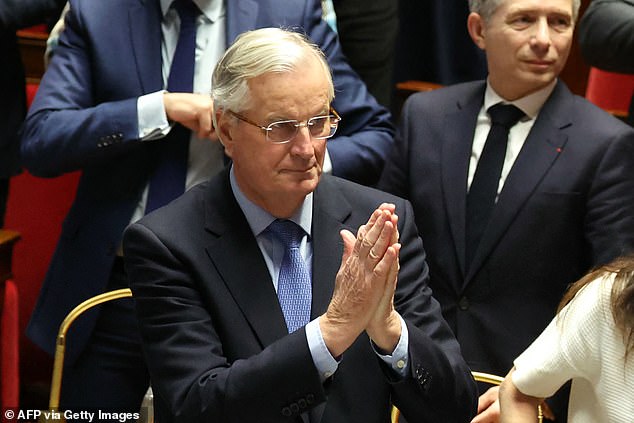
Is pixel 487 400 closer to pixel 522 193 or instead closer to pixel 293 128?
pixel 522 193

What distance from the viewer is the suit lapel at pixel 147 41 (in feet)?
8.94

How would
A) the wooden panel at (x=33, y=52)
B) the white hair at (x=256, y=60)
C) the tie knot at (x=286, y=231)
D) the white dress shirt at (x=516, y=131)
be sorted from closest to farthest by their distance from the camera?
the white hair at (x=256, y=60) < the tie knot at (x=286, y=231) < the white dress shirt at (x=516, y=131) < the wooden panel at (x=33, y=52)

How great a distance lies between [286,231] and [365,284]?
13.5 inches

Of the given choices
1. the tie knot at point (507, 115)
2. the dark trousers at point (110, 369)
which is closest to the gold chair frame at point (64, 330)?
the dark trousers at point (110, 369)

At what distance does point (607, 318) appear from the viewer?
6.66 feet

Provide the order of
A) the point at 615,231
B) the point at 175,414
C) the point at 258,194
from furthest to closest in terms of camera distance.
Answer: the point at 615,231
the point at 258,194
the point at 175,414

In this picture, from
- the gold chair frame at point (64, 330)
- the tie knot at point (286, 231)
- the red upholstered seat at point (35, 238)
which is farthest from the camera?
the red upholstered seat at point (35, 238)

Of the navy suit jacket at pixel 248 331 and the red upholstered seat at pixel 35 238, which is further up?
the navy suit jacket at pixel 248 331

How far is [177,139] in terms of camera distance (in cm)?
274

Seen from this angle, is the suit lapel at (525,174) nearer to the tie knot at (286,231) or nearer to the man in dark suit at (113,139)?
the man in dark suit at (113,139)

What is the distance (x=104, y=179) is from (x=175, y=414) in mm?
898

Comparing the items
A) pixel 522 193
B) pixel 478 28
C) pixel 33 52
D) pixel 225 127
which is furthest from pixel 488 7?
pixel 33 52

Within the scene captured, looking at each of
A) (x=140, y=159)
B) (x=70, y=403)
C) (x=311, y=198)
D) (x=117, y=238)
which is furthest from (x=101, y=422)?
(x=311, y=198)

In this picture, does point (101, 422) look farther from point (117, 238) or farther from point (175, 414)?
point (175, 414)
